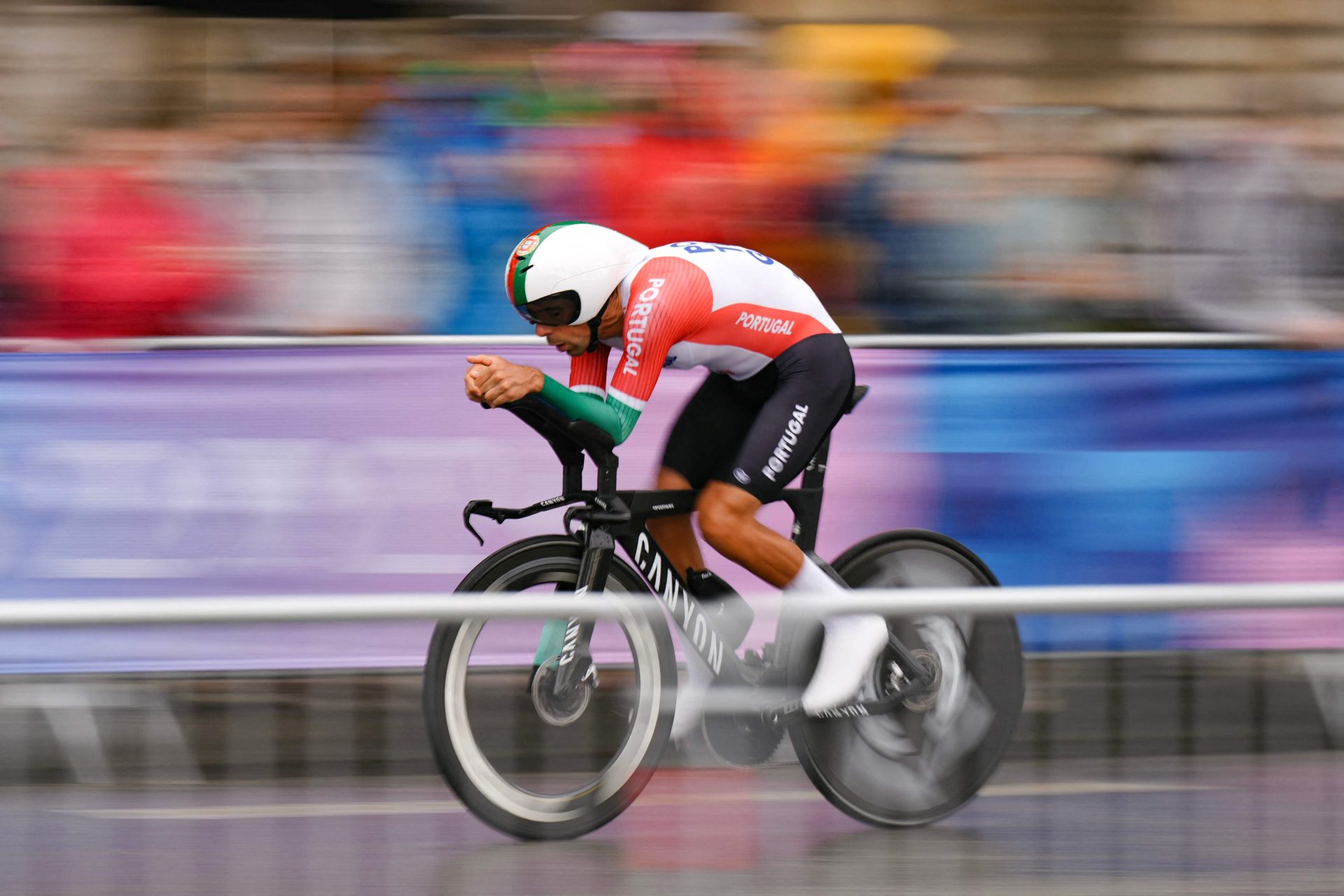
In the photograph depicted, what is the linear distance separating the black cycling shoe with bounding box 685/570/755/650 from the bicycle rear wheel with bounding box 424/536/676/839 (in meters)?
0.18

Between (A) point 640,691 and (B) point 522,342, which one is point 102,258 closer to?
(B) point 522,342

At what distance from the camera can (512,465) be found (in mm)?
6246

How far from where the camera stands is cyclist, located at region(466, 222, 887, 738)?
4.24 meters

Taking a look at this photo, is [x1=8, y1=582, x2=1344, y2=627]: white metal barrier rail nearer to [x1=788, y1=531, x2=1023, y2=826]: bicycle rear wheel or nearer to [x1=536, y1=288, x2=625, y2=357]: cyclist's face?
[x1=788, y1=531, x2=1023, y2=826]: bicycle rear wheel

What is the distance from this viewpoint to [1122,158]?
7223mm

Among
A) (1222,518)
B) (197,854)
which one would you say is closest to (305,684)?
(197,854)

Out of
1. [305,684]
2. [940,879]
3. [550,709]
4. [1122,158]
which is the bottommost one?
[940,879]

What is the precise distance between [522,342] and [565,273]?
7.33 ft

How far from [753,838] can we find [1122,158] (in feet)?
13.9

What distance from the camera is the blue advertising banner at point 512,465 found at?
6055mm

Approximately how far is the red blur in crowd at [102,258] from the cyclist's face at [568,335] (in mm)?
2456

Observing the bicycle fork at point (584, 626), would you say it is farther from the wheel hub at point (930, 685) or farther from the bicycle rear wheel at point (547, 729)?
the wheel hub at point (930, 685)

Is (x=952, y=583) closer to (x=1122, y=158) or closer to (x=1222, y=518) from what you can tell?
(x=1222, y=518)

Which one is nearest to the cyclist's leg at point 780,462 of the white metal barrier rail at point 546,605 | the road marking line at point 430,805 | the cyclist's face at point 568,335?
the cyclist's face at point 568,335
